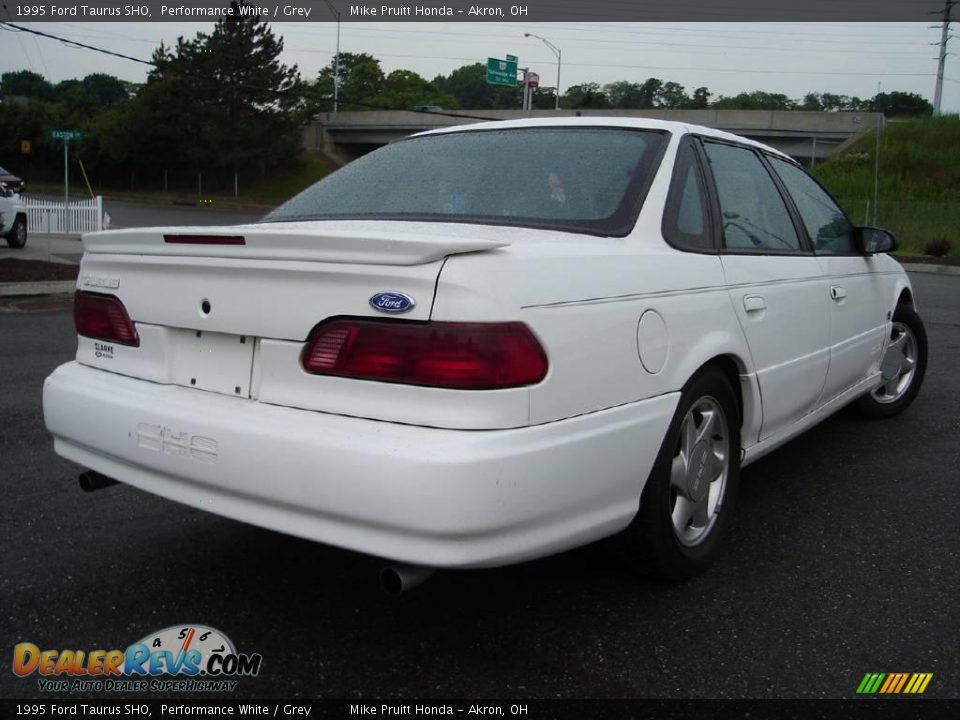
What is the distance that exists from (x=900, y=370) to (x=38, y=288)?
11507 mm

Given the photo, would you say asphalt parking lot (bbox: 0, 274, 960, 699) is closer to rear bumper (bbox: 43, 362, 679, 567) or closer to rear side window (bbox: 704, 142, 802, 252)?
rear bumper (bbox: 43, 362, 679, 567)

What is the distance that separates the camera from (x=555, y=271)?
8.10 ft

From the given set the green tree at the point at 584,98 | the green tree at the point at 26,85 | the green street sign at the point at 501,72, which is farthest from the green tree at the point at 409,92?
the green tree at the point at 26,85

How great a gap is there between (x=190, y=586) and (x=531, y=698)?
1.32 m

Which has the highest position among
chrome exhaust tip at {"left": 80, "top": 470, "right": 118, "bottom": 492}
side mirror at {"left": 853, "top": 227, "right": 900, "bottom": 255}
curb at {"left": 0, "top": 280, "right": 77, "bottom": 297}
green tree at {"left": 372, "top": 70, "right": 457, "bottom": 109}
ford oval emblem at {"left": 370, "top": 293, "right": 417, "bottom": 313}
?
green tree at {"left": 372, "top": 70, "right": 457, "bottom": 109}

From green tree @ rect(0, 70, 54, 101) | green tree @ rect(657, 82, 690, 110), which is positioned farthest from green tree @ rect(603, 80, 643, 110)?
green tree @ rect(0, 70, 54, 101)

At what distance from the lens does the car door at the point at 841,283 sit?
13.9 feet

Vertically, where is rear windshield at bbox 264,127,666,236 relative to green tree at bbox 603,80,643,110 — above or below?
below

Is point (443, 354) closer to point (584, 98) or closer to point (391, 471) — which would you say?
point (391, 471)

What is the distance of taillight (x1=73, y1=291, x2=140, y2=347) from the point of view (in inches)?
117

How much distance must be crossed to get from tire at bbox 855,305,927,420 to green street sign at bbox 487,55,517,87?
172ft

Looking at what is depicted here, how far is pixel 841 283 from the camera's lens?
14.1 feet

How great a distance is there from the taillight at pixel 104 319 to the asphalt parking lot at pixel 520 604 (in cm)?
85

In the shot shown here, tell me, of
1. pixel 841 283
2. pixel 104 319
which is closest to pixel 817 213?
pixel 841 283
